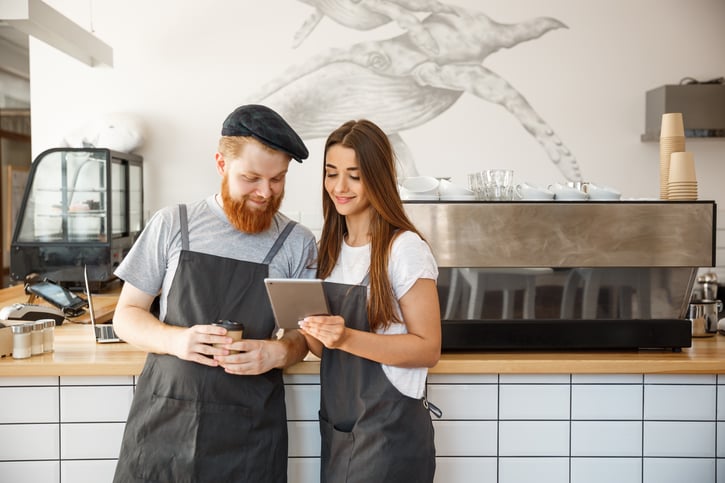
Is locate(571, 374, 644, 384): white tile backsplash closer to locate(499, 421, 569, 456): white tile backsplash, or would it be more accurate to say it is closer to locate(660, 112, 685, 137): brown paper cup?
locate(499, 421, 569, 456): white tile backsplash

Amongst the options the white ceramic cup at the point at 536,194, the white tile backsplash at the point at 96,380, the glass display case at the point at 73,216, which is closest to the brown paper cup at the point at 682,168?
the white ceramic cup at the point at 536,194

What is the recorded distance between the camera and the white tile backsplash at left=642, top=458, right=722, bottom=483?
2.20 meters

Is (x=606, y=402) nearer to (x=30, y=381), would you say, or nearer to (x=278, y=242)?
(x=278, y=242)

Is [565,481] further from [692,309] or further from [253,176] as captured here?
[253,176]

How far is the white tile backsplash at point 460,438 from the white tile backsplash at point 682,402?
0.51m

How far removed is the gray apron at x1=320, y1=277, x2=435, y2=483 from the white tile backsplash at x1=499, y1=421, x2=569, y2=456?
0.47m

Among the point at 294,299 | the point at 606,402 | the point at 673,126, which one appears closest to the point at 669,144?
the point at 673,126

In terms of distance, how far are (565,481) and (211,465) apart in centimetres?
107

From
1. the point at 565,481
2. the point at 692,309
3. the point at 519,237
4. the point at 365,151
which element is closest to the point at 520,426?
the point at 565,481

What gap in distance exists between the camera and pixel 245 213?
1.76 meters

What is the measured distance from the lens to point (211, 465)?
179cm

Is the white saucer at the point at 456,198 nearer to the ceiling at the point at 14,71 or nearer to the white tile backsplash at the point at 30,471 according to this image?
the white tile backsplash at the point at 30,471

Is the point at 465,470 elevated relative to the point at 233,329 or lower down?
lower down

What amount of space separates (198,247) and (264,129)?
1.11 ft
